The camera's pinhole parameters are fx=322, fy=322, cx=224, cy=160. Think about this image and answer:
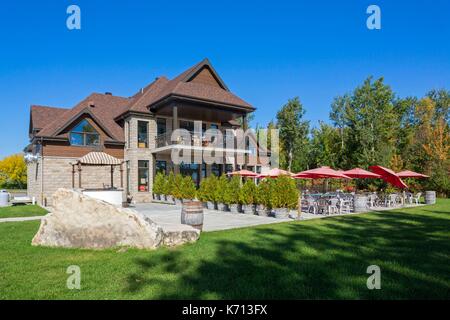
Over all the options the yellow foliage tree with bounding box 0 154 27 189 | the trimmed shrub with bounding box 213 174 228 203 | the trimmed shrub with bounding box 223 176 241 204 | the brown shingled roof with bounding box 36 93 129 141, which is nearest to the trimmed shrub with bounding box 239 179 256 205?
the trimmed shrub with bounding box 223 176 241 204

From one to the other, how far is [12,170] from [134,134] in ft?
138

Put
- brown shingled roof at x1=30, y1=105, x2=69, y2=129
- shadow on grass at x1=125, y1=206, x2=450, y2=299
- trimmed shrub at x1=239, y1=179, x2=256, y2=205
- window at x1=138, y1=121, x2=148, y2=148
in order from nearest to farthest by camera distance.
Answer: shadow on grass at x1=125, y1=206, x2=450, y2=299
trimmed shrub at x1=239, y1=179, x2=256, y2=205
brown shingled roof at x1=30, y1=105, x2=69, y2=129
window at x1=138, y1=121, x2=148, y2=148

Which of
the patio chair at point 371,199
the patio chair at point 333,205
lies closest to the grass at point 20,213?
the patio chair at point 333,205

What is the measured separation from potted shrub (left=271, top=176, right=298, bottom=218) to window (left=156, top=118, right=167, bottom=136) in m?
14.4

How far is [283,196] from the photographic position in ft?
45.3

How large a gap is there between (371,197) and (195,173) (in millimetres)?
14063

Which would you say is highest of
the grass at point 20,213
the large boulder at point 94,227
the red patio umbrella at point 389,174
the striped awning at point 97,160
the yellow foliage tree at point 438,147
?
the yellow foliage tree at point 438,147

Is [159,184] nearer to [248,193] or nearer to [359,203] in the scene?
[248,193]

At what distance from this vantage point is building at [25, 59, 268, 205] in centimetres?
2244

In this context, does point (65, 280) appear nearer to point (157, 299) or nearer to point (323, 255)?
point (157, 299)

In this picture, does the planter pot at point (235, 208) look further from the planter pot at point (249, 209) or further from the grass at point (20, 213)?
the grass at point (20, 213)

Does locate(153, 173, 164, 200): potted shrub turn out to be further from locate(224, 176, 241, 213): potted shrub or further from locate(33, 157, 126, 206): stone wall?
locate(224, 176, 241, 213): potted shrub

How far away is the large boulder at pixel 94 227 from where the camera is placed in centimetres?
746

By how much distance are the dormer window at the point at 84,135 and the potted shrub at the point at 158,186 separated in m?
5.24
